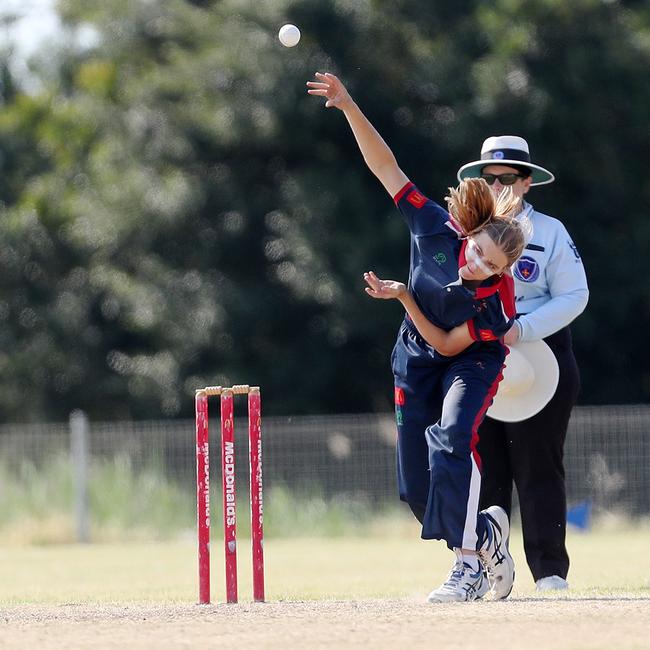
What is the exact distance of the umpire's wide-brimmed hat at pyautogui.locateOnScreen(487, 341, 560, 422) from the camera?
689cm

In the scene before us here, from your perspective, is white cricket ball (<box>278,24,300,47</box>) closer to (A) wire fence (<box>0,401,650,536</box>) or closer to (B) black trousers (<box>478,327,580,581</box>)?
(B) black trousers (<box>478,327,580,581</box>)

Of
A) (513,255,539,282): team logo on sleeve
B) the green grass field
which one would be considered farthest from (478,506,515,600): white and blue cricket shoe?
(513,255,539,282): team logo on sleeve

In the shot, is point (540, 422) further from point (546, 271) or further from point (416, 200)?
point (416, 200)

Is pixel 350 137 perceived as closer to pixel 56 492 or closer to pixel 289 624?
pixel 56 492

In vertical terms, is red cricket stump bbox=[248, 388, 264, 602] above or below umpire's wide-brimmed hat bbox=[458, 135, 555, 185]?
below

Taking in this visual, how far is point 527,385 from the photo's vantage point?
22.5 feet

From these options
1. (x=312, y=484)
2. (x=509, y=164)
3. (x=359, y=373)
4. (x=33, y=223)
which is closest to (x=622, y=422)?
(x=312, y=484)

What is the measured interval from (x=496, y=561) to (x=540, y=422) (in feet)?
3.17

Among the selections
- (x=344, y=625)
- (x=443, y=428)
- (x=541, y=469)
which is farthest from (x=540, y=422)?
(x=344, y=625)

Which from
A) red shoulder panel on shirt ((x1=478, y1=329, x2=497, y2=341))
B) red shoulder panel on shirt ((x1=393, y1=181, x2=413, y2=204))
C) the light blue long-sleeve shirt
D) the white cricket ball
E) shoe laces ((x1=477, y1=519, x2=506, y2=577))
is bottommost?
shoe laces ((x1=477, y1=519, x2=506, y2=577))

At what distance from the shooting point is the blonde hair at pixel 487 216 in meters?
6.03

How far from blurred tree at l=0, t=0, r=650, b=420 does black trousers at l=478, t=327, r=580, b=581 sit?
12.0m

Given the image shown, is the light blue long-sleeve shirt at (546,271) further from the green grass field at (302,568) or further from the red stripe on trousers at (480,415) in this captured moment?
the green grass field at (302,568)

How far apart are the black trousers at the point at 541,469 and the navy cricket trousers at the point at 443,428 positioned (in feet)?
2.46
